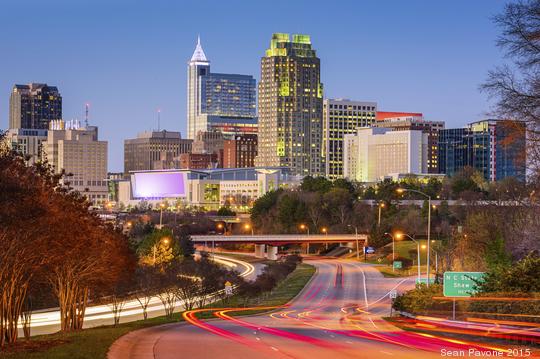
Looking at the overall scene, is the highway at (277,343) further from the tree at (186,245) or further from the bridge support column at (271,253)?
the bridge support column at (271,253)

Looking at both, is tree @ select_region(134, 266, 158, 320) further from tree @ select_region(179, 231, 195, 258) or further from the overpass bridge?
the overpass bridge

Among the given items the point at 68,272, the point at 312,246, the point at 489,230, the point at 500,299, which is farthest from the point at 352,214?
the point at 500,299

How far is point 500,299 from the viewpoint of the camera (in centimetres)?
3734

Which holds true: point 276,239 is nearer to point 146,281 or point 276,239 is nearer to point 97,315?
point 146,281

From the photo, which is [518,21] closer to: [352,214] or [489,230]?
[489,230]

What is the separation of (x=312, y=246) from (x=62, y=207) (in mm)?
134978

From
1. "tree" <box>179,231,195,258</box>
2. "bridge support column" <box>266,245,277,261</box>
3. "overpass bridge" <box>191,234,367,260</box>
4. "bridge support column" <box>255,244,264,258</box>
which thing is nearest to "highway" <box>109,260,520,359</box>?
"tree" <box>179,231,195,258</box>

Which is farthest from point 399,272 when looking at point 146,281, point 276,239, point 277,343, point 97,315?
point 277,343

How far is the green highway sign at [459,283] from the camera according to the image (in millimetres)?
47719

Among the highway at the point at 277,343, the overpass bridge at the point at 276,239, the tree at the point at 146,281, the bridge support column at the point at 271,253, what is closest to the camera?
the highway at the point at 277,343

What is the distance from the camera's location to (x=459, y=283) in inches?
1898

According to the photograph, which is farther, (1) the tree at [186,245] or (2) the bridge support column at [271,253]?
(2) the bridge support column at [271,253]

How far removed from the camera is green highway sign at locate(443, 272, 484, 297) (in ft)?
157

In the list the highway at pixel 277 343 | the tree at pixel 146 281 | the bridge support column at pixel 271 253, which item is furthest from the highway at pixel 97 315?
the bridge support column at pixel 271 253
